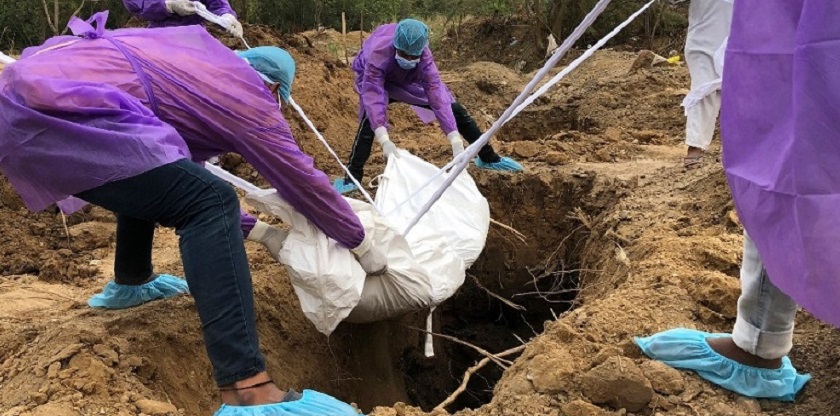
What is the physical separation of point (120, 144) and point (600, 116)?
234 inches

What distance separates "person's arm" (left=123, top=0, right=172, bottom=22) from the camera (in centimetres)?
408

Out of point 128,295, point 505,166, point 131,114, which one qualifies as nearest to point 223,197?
point 131,114

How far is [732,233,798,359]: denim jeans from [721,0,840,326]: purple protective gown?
21 centimetres

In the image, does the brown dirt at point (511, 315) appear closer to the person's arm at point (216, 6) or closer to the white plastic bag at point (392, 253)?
the white plastic bag at point (392, 253)

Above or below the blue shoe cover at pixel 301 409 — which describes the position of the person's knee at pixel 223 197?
above

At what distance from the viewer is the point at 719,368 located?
183 cm

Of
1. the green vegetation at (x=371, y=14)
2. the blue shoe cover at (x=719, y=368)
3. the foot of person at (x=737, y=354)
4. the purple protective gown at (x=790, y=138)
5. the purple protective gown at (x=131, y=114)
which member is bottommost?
the green vegetation at (x=371, y=14)

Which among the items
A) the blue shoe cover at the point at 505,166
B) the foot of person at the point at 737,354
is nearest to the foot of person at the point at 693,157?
the blue shoe cover at the point at 505,166

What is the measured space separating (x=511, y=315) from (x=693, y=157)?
1613mm

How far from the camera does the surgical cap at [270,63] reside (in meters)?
2.30

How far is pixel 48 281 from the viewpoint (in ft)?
12.1

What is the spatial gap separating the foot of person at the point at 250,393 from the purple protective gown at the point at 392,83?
109 inches

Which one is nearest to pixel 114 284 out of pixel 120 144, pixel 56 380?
pixel 56 380

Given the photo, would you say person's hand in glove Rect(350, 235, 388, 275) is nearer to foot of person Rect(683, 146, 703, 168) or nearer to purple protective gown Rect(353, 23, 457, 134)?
purple protective gown Rect(353, 23, 457, 134)
